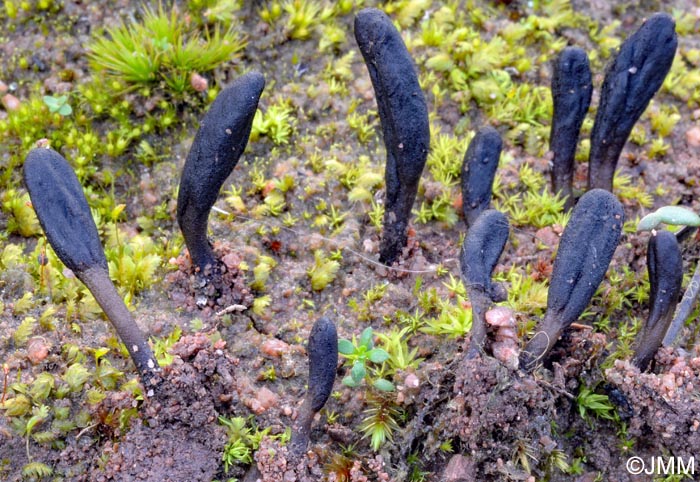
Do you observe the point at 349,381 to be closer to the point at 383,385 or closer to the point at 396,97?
the point at 383,385

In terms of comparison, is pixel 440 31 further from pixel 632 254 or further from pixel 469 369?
pixel 469 369

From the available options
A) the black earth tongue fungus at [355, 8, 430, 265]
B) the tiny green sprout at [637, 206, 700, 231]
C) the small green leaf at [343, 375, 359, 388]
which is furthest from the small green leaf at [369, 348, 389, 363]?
the tiny green sprout at [637, 206, 700, 231]

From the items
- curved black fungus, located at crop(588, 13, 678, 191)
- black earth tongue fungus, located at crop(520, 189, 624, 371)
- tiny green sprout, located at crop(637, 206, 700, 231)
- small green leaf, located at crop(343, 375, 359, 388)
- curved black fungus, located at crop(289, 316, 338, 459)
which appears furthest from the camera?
curved black fungus, located at crop(588, 13, 678, 191)

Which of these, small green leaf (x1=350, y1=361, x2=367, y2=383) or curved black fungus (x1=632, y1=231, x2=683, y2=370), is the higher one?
curved black fungus (x1=632, y1=231, x2=683, y2=370)

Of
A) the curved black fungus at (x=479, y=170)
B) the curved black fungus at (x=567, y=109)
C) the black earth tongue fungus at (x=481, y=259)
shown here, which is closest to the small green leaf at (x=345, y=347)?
the black earth tongue fungus at (x=481, y=259)

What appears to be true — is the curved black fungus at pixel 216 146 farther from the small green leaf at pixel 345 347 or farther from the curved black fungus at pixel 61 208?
the small green leaf at pixel 345 347

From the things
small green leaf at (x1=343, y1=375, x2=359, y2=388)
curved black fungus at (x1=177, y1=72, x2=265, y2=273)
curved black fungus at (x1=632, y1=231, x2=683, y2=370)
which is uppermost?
curved black fungus at (x1=177, y1=72, x2=265, y2=273)

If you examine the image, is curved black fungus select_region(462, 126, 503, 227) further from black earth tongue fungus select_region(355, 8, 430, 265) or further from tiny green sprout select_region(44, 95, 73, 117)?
tiny green sprout select_region(44, 95, 73, 117)
